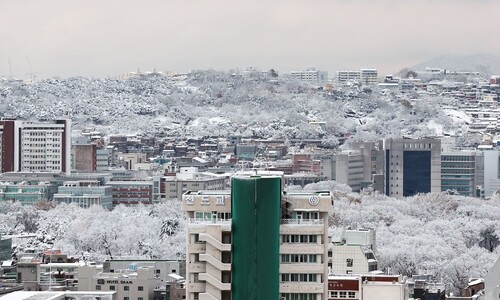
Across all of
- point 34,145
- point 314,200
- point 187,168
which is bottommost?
point 187,168

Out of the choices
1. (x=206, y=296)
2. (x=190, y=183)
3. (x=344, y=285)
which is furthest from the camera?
(x=190, y=183)

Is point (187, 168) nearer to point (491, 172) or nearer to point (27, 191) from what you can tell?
point (491, 172)

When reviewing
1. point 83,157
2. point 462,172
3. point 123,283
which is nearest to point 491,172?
point 462,172

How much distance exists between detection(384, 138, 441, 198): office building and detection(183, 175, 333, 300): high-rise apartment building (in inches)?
3514

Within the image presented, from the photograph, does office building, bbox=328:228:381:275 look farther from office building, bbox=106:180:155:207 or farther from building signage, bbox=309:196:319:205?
office building, bbox=106:180:155:207

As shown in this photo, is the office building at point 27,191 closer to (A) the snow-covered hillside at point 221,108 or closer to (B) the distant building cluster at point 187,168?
(B) the distant building cluster at point 187,168

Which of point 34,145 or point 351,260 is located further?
point 34,145

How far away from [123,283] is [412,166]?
72781 millimetres

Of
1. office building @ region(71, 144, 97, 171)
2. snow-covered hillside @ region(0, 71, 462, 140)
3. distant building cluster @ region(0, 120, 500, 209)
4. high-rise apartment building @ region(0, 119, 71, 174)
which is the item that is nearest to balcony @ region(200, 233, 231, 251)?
distant building cluster @ region(0, 120, 500, 209)

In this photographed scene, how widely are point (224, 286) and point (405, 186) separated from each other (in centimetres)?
9270

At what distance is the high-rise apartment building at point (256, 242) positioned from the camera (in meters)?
28.9

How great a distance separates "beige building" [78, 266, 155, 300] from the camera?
52.3 metres

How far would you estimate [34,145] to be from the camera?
423 ft

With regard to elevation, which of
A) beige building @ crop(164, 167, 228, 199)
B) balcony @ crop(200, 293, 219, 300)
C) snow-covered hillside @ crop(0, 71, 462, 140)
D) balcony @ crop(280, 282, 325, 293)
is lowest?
beige building @ crop(164, 167, 228, 199)
